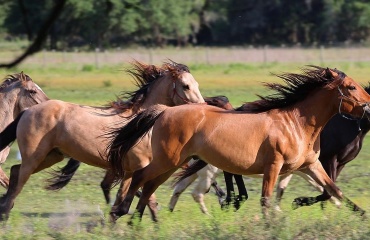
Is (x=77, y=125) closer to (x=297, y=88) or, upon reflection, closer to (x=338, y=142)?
(x=297, y=88)

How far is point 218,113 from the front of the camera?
28.1 feet

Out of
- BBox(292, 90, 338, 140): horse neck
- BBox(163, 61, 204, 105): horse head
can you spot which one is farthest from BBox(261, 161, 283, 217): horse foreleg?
BBox(163, 61, 204, 105): horse head

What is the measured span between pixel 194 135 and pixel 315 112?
1.24 m

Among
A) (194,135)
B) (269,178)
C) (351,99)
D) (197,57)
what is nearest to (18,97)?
(194,135)

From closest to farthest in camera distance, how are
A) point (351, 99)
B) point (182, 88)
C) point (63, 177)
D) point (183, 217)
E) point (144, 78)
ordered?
point (351, 99) < point (183, 217) < point (182, 88) < point (144, 78) < point (63, 177)

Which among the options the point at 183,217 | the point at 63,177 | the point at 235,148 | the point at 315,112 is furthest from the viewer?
the point at 63,177

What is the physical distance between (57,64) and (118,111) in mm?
32008

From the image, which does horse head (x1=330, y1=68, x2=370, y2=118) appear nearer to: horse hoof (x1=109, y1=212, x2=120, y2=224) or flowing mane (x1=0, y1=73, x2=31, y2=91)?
horse hoof (x1=109, y1=212, x2=120, y2=224)

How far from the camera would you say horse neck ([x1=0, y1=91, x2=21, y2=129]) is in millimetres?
11141

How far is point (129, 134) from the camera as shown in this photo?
8922mm

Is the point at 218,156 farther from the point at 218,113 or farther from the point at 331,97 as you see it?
the point at 331,97

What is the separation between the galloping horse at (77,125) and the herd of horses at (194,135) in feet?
0.03

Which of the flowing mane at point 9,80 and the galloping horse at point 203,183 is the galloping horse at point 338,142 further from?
the flowing mane at point 9,80

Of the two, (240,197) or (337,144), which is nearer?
(240,197)
